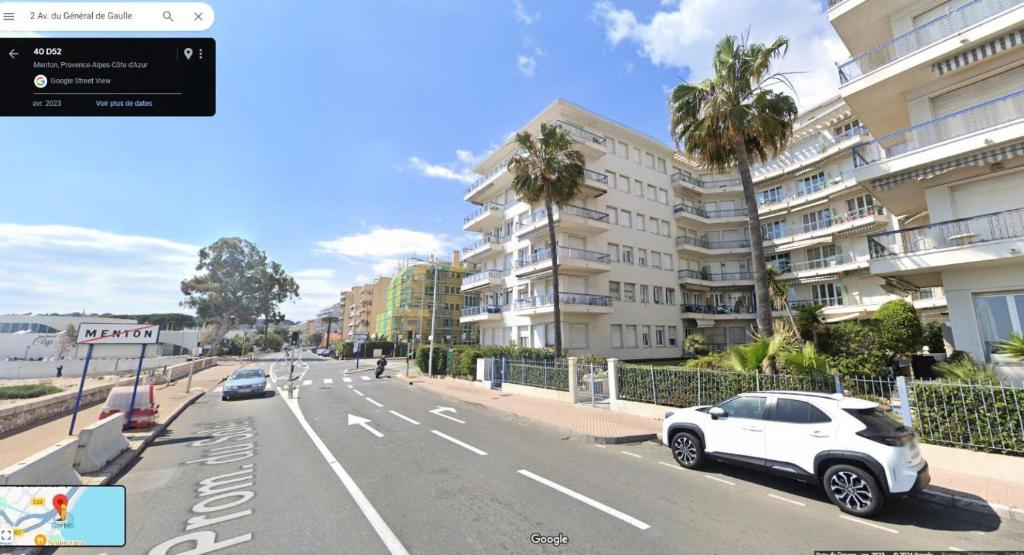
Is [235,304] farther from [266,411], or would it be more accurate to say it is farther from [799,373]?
[799,373]

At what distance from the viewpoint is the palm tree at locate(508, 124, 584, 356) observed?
2238 centimetres

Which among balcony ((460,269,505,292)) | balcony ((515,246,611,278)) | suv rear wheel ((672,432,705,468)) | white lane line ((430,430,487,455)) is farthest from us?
balcony ((460,269,505,292))

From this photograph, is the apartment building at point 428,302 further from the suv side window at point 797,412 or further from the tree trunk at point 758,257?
the suv side window at point 797,412

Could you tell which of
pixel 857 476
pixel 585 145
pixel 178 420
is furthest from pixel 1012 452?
pixel 585 145

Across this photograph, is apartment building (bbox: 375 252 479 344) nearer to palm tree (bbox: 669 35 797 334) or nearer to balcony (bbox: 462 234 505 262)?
balcony (bbox: 462 234 505 262)

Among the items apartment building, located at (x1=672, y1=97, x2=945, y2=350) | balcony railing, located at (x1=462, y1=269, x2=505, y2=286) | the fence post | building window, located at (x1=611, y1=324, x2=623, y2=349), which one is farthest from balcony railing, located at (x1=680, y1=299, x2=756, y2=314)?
the fence post

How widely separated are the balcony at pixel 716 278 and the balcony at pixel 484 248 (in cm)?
1638

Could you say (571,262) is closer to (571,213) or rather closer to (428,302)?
(571,213)

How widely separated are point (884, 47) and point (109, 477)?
23221mm

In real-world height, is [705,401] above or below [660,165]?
below

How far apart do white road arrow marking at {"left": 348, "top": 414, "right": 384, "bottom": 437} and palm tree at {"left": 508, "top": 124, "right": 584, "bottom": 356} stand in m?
12.3

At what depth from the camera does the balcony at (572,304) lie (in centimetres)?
2574

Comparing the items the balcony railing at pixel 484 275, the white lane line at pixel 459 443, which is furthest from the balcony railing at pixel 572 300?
the white lane line at pixel 459 443

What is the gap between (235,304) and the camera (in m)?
→ 58.1
